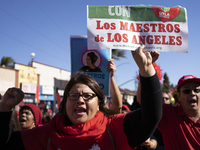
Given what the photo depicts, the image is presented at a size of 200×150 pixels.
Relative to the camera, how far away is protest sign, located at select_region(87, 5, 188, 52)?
2.88 metres

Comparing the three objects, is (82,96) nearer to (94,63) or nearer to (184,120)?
(184,120)

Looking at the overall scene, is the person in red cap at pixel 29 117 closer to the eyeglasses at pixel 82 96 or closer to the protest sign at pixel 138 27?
the protest sign at pixel 138 27

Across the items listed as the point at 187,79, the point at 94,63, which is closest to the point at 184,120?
the point at 187,79

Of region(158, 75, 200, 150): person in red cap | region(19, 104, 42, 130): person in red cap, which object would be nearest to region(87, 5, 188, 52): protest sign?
region(158, 75, 200, 150): person in red cap

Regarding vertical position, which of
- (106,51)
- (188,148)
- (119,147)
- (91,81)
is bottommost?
(188,148)

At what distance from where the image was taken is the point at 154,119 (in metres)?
1.47

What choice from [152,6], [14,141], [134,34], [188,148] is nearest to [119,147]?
[14,141]

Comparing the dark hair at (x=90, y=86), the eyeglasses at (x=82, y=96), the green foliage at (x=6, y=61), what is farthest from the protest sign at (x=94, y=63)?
the green foliage at (x=6, y=61)

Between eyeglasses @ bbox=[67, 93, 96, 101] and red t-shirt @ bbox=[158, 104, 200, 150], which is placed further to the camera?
red t-shirt @ bbox=[158, 104, 200, 150]

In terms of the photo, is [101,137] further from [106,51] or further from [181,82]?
[106,51]

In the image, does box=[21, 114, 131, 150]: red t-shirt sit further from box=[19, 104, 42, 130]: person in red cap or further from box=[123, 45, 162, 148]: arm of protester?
box=[19, 104, 42, 130]: person in red cap

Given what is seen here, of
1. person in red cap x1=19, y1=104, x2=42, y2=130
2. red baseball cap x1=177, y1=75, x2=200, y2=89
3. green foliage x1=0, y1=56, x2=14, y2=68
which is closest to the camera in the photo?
red baseball cap x1=177, y1=75, x2=200, y2=89

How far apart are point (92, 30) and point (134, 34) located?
21.2 inches

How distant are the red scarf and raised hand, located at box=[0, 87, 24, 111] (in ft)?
1.16
